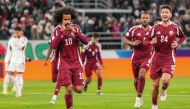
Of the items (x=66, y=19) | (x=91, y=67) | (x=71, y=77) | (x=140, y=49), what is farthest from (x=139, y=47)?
(x=91, y=67)

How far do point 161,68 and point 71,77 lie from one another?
98.9 inches

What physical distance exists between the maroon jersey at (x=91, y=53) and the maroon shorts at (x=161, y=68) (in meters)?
9.85

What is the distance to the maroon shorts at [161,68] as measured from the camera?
1591 cm

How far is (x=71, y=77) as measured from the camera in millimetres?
14953

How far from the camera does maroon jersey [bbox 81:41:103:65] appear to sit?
26.0 meters

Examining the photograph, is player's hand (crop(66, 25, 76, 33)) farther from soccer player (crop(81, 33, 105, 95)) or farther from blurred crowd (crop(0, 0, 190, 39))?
blurred crowd (crop(0, 0, 190, 39))

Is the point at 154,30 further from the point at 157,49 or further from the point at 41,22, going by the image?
the point at 41,22

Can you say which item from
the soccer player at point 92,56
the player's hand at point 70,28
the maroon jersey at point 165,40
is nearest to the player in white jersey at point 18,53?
the soccer player at point 92,56

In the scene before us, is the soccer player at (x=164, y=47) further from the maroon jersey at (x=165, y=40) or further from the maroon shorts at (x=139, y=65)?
the maroon shorts at (x=139, y=65)

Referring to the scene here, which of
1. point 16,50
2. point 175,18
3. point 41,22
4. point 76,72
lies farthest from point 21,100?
point 175,18

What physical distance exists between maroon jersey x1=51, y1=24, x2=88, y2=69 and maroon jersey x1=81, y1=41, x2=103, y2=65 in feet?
35.9

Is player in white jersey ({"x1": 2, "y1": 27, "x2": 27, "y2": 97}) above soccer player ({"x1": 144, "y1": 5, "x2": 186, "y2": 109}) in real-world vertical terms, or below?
below

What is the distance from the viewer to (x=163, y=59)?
16078mm

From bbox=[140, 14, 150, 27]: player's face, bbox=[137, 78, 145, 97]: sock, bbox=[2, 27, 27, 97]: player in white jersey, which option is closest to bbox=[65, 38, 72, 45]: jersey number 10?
bbox=[137, 78, 145, 97]: sock
